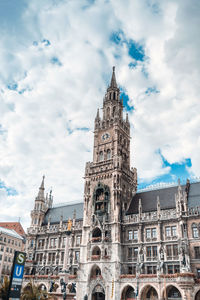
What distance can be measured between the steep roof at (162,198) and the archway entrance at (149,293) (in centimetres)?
Result: 1547

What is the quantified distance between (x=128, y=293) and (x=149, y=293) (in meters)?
4.62

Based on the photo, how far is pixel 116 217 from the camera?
59.0 meters

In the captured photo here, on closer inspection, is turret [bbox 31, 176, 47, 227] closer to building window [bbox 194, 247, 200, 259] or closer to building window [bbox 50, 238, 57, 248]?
building window [bbox 50, 238, 57, 248]

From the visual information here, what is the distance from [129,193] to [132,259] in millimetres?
16206

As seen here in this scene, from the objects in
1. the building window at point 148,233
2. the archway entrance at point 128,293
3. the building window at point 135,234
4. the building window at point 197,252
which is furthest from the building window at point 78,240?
the building window at point 197,252

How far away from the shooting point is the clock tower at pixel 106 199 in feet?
180

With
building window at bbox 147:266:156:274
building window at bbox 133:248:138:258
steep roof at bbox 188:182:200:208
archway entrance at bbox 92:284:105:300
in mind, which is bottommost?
archway entrance at bbox 92:284:105:300

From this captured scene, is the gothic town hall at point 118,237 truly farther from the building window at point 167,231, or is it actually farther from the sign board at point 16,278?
the sign board at point 16,278

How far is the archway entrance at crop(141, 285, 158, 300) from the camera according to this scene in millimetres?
49219

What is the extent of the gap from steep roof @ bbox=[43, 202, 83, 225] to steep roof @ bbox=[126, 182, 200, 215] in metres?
16.4

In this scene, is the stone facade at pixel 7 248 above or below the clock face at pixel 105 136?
below

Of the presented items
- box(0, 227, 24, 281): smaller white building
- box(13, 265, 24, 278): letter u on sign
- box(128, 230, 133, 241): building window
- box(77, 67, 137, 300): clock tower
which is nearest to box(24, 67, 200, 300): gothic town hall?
box(77, 67, 137, 300): clock tower

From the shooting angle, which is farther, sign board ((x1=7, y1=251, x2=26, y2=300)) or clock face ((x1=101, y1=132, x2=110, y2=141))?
clock face ((x1=101, y1=132, x2=110, y2=141))

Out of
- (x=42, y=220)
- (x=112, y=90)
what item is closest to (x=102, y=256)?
(x=42, y=220)
